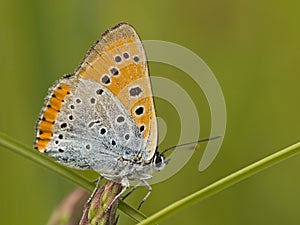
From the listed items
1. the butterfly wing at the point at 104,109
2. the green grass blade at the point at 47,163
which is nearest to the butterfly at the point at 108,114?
the butterfly wing at the point at 104,109

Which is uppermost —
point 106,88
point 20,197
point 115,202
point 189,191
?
point 106,88

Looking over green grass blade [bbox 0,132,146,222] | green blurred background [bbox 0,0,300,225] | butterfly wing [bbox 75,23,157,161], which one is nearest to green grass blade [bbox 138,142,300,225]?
green grass blade [bbox 0,132,146,222]

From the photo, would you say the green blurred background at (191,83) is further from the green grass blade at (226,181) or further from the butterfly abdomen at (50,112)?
the green grass blade at (226,181)

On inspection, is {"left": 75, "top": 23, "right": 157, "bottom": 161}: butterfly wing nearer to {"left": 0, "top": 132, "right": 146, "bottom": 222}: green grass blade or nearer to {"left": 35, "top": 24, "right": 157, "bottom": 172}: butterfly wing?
{"left": 35, "top": 24, "right": 157, "bottom": 172}: butterfly wing

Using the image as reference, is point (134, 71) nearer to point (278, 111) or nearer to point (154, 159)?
point (154, 159)

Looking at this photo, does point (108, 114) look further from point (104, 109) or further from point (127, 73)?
point (127, 73)

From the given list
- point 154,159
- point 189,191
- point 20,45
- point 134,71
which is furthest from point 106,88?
point 189,191
